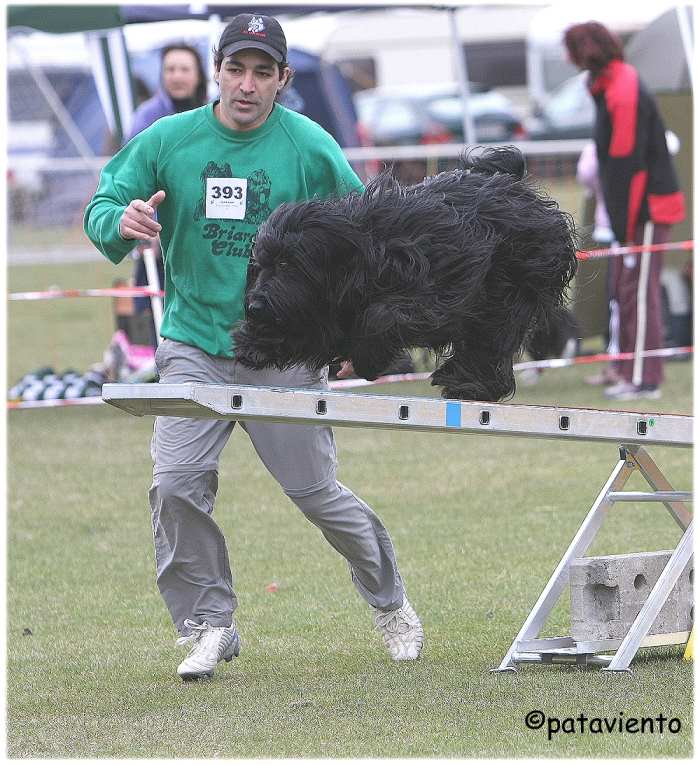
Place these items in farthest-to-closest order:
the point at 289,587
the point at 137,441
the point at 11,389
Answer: the point at 11,389 → the point at 137,441 → the point at 289,587

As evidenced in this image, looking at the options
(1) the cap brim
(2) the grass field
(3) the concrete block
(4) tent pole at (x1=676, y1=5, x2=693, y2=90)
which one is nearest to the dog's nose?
(1) the cap brim

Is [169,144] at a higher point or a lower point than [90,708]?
higher

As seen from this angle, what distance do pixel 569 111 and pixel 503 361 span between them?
71.3 feet

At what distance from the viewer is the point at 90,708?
4180 millimetres

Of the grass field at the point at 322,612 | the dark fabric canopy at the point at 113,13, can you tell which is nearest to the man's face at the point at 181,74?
the dark fabric canopy at the point at 113,13

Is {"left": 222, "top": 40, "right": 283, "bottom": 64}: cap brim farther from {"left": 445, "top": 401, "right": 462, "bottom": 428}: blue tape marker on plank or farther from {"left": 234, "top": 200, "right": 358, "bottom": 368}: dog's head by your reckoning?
{"left": 445, "top": 401, "right": 462, "bottom": 428}: blue tape marker on plank

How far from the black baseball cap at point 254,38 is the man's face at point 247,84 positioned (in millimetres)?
21

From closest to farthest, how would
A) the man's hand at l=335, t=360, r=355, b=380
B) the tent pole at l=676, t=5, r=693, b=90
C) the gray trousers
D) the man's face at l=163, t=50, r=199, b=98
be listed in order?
1. the man's hand at l=335, t=360, r=355, b=380
2. the gray trousers
3. the man's face at l=163, t=50, r=199, b=98
4. the tent pole at l=676, t=5, r=693, b=90

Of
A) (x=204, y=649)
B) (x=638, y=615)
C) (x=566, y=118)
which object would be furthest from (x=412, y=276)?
(x=566, y=118)

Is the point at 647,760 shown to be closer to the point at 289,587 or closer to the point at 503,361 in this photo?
the point at 503,361

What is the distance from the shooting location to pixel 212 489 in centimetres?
445

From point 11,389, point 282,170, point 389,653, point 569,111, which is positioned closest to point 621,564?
point 389,653

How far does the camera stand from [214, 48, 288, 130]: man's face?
420 cm

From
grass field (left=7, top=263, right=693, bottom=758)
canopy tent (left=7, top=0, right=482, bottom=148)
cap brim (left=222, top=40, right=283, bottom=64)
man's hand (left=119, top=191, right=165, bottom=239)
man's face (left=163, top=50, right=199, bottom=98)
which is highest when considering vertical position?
canopy tent (left=7, top=0, right=482, bottom=148)
